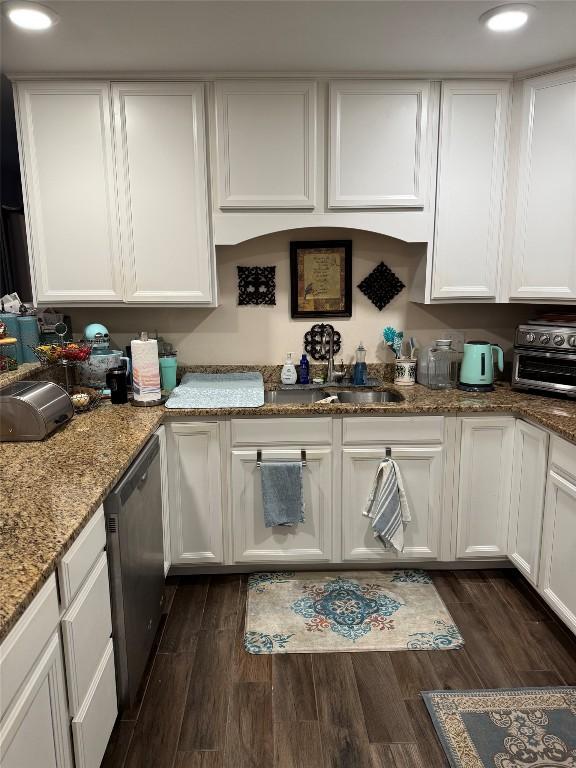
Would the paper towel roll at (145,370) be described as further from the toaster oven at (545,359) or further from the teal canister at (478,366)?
the toaster oven at (545,359)

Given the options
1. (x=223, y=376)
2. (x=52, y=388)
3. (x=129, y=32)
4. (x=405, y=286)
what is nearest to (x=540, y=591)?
(x=405, y=286)

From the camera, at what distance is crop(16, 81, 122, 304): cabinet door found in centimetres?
250

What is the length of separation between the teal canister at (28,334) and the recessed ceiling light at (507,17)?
228 cm

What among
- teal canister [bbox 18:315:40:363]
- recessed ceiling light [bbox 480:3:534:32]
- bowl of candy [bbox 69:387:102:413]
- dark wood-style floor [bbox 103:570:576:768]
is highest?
recessed ceiling light [bbox 480:3:534:32]

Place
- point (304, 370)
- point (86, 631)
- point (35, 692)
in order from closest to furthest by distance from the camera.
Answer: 1. point (35, 692)
2. point (86, 631)
3. point (304, 370)

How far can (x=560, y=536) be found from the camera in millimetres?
2240

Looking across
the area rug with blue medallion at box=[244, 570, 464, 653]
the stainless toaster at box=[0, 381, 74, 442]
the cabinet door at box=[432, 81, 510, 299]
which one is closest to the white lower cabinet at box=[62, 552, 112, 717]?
the stainless toaster at box=[0, 381, 74, 442]

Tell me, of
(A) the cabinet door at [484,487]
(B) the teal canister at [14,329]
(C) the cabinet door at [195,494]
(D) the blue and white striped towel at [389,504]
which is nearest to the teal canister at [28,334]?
(B) the teal canister at [14,329]

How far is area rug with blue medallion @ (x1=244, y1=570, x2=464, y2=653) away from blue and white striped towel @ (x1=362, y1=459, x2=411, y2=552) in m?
0.23

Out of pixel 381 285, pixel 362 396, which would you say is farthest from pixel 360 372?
pixel 381 285

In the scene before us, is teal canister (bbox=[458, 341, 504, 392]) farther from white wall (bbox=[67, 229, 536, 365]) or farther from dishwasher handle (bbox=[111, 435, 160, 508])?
dishwasher handle (bbox=[111, 435, 160, 508])

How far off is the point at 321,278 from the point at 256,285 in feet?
1.19

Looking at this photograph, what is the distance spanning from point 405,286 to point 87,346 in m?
1.72

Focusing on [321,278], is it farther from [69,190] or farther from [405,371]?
[69,190]
